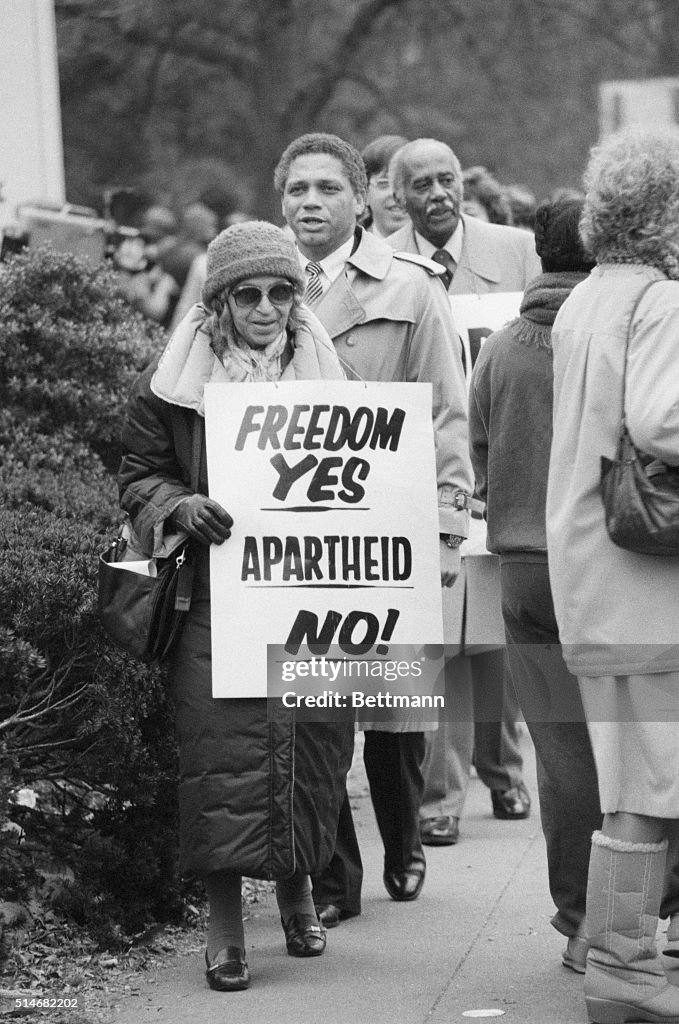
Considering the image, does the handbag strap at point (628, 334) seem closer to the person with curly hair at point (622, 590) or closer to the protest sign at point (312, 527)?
the person with curly hair at point (622, 590)

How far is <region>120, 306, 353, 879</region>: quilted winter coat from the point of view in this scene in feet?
16.0

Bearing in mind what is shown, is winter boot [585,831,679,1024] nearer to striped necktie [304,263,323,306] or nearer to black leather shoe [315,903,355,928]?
black leather shoe [315,903,355,928]

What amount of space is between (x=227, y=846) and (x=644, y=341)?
1.71 m

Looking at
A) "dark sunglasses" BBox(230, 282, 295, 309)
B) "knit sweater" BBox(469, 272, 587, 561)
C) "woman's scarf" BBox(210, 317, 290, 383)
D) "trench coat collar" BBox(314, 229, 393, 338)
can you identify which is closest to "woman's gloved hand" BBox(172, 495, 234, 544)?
"woman's scarf" BBox(210, 317, 290, 383)

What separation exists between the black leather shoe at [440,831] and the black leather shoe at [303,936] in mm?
1566

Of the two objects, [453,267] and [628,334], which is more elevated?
[453,267]

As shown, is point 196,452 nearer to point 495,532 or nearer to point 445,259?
point 495,532

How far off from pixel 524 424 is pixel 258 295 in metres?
0.80

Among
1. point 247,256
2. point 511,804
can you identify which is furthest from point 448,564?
point 511,804

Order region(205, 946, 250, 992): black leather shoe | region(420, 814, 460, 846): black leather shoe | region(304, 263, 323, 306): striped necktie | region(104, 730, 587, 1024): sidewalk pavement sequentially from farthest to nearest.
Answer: region(420, 814, 460, 846): black leather shoe, region(304, 263, 323, 306): striped necktie, region(205, 946, 250, 992): black leather shoe, region(104, 730, 587, 1024): sidewalk pavement

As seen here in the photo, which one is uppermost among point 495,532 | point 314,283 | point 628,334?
point 314,283

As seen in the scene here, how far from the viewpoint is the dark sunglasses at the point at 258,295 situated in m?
5.04

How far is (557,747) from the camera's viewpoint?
495 cm

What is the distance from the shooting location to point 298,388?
16.4 feet
